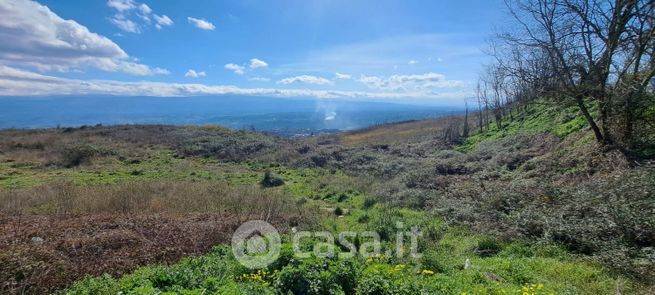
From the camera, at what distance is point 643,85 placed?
11727 millimetres

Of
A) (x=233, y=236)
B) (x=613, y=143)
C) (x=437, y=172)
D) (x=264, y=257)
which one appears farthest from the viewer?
(x=437, y=172)

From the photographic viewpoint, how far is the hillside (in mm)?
5961

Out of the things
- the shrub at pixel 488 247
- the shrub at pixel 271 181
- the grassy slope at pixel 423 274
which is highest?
the grassy slope at pixel 423 274

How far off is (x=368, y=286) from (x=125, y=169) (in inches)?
886

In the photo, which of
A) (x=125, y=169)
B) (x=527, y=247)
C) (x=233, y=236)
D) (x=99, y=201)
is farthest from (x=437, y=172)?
(x=125, y=169)

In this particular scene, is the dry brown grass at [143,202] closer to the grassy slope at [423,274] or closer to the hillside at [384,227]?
the hillside at [384,227]

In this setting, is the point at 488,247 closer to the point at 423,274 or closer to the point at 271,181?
the point at 423,274

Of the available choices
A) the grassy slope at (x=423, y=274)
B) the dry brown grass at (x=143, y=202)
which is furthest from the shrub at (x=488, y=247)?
the dry brown grass at (x=143, y=202)

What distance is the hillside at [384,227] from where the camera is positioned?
5.96m

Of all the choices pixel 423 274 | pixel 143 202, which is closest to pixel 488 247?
pixel 423 274

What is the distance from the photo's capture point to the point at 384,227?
10.5 metres

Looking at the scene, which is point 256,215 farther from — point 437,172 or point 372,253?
point 437,172

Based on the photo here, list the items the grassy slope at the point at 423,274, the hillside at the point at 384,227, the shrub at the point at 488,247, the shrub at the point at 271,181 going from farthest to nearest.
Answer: the shrub at the point at 271,181 → the shrub at the point at 488,247 → the hillside at the point at 384,227 → the grassy slope at the point at 423,274

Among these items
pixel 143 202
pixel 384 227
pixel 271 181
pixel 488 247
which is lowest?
pixel 271 181
